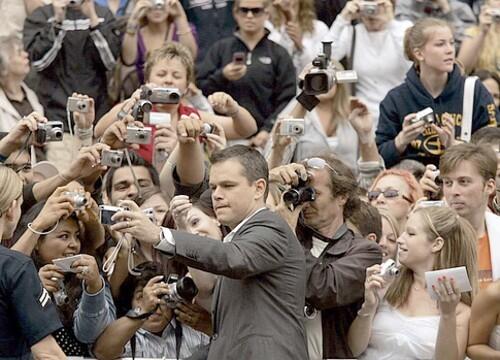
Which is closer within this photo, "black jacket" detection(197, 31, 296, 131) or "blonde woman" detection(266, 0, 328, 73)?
"black jacket" detection(197, 31, 296, 131)

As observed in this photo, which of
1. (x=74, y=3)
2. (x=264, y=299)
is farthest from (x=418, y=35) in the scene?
(x=264, y=299)

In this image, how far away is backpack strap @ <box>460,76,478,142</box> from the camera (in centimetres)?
1027

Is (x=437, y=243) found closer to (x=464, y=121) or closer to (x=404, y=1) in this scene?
(x=464, y=121)

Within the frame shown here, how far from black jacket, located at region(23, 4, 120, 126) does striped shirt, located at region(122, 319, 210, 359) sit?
3.31 meters

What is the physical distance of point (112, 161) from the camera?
8.45 m

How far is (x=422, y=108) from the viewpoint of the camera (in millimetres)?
10492

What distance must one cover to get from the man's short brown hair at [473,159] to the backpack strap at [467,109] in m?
1.43

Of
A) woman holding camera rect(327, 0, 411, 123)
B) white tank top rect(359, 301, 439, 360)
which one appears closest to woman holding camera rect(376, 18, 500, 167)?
woman holding camera rect(327, 0, 411, 123)

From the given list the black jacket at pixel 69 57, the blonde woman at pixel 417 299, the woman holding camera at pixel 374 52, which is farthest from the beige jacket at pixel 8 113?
the blonde woman at pixel 417 299

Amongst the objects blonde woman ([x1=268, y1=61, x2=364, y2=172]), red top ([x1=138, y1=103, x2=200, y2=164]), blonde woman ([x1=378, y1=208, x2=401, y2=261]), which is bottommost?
blonde woman ([x1=268, y1=61, x2=364, y2=172])

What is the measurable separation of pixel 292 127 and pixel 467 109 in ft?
6.32

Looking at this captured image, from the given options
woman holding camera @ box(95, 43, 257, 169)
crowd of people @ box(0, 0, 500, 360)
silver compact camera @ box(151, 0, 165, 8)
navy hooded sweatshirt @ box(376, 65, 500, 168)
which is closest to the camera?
crowd of people @ box(0, 0, 500, 360)

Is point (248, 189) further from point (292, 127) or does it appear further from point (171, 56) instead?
point (171, 56)

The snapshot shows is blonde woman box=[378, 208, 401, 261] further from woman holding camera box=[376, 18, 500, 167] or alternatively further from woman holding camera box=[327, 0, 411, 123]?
woman holding camera box=[327, 0, 411, 123]
